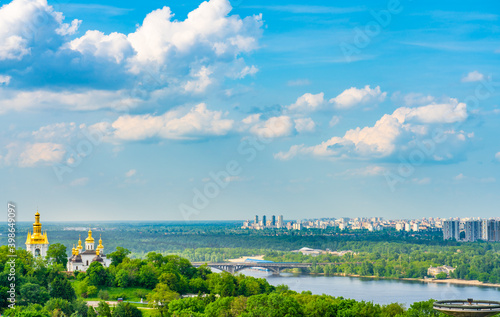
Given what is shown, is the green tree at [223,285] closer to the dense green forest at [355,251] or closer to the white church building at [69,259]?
the white church building at [69,259]

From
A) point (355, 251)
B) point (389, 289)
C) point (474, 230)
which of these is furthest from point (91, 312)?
point (474, 230)

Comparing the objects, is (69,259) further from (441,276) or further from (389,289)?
(441,276)

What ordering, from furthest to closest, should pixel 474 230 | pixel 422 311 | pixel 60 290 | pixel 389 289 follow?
1. pixel 474 230
2. pixel 389 289
3. pixel 60 290
4. pixel 422 311

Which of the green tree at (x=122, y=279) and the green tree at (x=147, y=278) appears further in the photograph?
the green tree at (x=147, y=278)

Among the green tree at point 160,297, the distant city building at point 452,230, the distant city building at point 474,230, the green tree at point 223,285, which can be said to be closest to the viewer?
the green tree at point 160,297

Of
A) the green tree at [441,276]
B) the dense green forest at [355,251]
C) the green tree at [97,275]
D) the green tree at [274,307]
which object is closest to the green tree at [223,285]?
the green tree at [97,275]

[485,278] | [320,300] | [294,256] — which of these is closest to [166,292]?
[320,300]

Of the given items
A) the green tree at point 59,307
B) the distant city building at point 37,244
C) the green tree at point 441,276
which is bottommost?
the green tree at point 441,276

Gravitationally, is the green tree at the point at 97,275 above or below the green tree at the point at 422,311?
above
